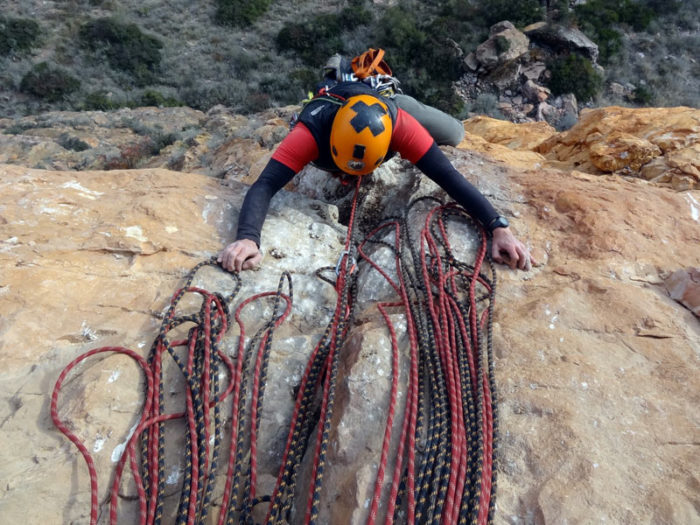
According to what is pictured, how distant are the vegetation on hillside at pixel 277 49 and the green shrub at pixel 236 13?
0.04m

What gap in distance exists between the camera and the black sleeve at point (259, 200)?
7.35 ft

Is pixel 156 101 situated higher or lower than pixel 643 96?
lower

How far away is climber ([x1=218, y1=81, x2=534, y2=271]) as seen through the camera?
7.02 feet

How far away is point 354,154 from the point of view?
2209 mm

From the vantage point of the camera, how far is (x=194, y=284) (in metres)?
2.04

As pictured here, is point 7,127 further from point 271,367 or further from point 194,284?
point 271,367

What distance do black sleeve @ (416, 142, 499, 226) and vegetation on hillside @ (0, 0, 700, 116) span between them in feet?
29.0

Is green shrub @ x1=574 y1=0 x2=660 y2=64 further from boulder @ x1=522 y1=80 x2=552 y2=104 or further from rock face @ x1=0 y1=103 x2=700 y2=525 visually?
rock face @ x1=0 y1=103 x2=700 y2=525

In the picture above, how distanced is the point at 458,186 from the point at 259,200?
1.18 metres

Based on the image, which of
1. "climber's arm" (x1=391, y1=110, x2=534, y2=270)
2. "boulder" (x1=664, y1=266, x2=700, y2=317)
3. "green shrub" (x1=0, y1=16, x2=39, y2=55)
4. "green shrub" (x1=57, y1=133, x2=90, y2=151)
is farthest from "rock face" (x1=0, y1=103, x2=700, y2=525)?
"green shrub" (x1=0, y1=16, x2=39, y2=55)

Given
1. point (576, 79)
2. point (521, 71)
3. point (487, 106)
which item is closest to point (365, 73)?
point (487, 106)

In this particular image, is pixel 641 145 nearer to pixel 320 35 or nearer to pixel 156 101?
pixel 156 101

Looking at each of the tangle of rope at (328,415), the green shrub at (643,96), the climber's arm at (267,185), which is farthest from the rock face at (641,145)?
the green shrub at (643,96)

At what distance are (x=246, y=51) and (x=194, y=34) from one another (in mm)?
2425
